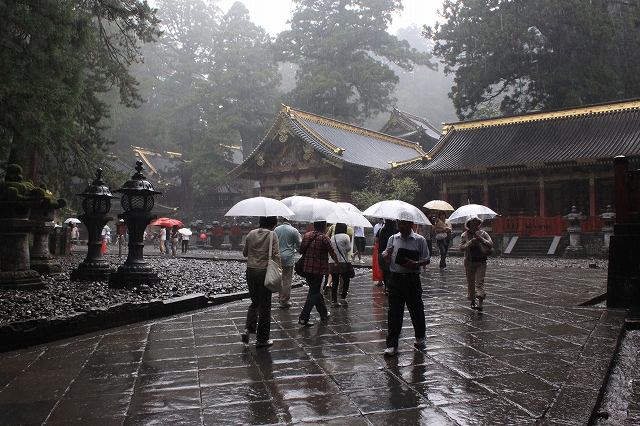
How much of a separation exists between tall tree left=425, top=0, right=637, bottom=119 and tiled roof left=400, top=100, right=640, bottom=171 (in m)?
3.19

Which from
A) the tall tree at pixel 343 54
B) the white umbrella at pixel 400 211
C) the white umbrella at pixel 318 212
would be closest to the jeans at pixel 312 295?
the white umbrella at pixel 318 212

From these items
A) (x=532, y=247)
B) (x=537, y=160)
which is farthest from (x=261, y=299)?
(x=537, y=160)

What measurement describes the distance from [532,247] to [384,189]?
855 centimetres

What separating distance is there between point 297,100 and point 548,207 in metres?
21.9

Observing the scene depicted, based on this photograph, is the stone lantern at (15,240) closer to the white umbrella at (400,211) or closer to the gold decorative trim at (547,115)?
the white umbrella at (400,211)

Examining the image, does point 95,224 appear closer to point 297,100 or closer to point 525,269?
point 525,269

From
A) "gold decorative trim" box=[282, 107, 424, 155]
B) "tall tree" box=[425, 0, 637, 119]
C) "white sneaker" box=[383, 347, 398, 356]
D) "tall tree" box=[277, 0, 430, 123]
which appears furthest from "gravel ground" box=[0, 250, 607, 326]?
"tall tree" box=[277, 0, 430, 123]

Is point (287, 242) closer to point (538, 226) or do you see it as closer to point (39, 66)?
point (39, 66)

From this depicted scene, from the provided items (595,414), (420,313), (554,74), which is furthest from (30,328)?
(554,74)

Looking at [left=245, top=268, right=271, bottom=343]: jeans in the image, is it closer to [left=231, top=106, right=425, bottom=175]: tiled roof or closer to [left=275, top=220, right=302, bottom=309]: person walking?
[left=275, top=220, right=302, bottom=309]: person walking

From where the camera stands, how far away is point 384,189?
27531 millimetres

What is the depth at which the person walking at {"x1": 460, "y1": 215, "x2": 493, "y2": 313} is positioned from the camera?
7484mm

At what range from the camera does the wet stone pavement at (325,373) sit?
11.8 ft

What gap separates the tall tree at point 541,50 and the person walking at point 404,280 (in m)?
26.2
